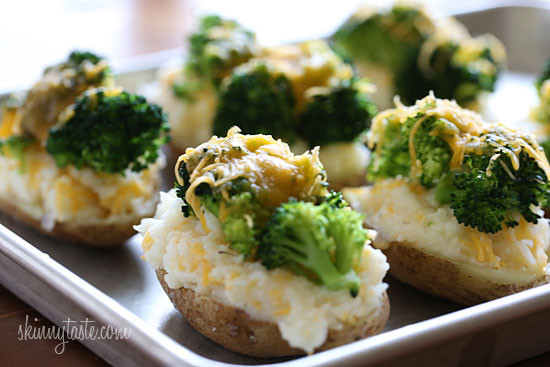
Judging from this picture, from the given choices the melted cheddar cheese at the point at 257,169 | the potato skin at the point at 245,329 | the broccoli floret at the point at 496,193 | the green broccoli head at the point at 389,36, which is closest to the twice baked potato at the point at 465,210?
the broccoli floret at the point at 496,193

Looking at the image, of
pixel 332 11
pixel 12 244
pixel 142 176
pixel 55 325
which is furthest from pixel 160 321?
pixel 332 11

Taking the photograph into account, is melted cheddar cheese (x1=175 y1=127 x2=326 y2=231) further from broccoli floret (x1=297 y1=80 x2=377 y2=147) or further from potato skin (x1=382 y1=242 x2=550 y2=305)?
broccoli floret (x1=297 y1=80 x2=377 y2=147)

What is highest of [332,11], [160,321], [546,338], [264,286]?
[264,286]

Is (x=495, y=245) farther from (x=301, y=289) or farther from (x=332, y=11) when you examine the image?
(x=332, y=11)

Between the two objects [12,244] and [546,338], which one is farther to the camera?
[12,244]

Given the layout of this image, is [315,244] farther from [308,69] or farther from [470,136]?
[308,69]

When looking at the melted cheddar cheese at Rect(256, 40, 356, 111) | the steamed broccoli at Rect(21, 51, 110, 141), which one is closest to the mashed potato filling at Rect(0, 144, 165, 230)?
the steamed broccoli at Rect(21, 51, 110, 141)
